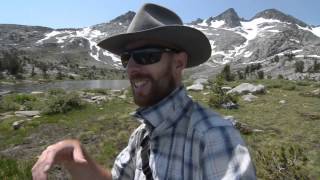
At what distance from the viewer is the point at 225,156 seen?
2.21 m

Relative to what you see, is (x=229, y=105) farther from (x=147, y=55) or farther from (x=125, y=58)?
(x=147, y=55)

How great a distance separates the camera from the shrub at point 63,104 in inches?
819

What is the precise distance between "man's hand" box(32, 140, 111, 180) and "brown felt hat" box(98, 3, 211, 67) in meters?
0.87

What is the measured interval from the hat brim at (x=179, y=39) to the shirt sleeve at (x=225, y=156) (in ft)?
2.71

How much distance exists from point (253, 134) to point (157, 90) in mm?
11151

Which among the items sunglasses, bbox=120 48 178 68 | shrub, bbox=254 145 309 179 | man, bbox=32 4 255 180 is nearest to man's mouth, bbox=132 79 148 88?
man, bbox=32 4 255 180

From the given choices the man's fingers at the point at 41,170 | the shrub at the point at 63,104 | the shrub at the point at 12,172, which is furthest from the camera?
the shrub at the point at 63,104

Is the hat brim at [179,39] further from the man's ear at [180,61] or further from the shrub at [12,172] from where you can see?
the shrub at [12,172]

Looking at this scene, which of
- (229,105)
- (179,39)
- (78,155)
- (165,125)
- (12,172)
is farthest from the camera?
(229,105)

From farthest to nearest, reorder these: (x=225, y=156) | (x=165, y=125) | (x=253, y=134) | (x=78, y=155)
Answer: (x=253, y=134) < (x=78, y=155) < (x=165, y=125) < (x=225, y=156)

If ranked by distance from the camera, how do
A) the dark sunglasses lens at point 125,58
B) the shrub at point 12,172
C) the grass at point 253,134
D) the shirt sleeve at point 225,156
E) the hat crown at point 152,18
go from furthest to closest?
the grass at point 253,134 → the shrub at point 12,172 → the dark sunglasses lens at point 125,58 → the hat crown at point 152,18 → the shirt sleeve at point 225,156

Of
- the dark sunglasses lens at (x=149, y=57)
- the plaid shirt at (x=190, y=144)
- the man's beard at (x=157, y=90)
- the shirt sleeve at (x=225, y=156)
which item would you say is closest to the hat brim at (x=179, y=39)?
the dark sunglasses lens at (x=149, y=57)

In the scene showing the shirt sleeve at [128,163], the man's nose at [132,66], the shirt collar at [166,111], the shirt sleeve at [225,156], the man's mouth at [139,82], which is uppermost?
the man's nose at [132,66]

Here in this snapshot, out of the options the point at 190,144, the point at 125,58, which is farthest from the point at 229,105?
the point at 190,144
